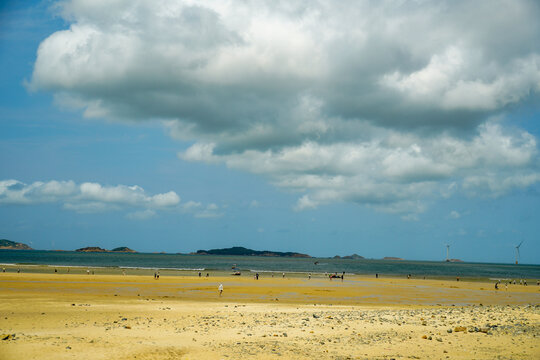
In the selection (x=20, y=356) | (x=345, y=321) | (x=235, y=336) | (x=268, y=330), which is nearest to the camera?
(x=20, y=356)

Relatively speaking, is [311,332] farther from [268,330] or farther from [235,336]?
[235,336]

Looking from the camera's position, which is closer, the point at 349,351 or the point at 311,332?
the point at 349,351

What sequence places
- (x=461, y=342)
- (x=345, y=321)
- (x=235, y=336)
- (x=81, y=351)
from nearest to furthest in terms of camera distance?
(x=81, y=351) → (x=461, y=342) → (x=235, y=336) → (x=345, y=321)

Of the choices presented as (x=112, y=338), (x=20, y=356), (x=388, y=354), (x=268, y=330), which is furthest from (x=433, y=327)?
(x=20, y=356)

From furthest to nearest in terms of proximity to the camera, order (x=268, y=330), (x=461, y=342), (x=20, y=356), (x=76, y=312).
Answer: (x=76, y=312)
(x=268, y=330)
(x=461, y=342)
(x=20, y=356)

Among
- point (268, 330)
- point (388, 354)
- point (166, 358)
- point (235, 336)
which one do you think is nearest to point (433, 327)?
point (388, 354)

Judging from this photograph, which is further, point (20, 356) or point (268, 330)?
Answer: point (268, 330)

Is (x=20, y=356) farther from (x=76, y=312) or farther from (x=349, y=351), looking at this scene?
(x=76, y=312)

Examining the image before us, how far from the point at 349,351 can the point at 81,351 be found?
10.3 meters

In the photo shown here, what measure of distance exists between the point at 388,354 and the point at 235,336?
6952 millimetres

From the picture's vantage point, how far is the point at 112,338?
1750cm

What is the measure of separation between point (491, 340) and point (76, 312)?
2529cm

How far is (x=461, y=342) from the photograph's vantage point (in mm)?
17312

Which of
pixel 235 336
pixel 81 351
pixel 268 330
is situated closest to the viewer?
pixel 81 351
